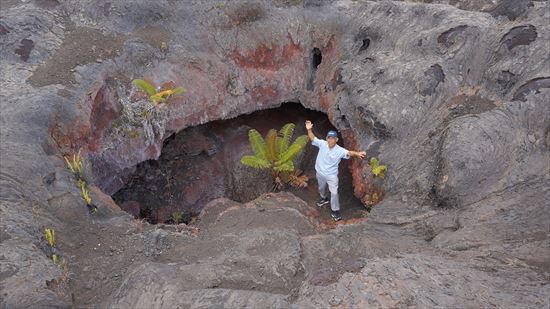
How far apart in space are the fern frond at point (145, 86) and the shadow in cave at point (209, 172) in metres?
2.52

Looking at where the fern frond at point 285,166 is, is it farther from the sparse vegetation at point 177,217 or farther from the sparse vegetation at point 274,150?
the sparse vegetation at point 177,217

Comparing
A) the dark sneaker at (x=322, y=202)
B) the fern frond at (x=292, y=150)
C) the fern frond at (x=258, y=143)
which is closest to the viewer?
the dark sneaker at (x=322, y=202)

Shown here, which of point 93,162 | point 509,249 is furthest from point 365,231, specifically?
point 93,162

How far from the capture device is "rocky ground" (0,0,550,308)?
5.94 metres

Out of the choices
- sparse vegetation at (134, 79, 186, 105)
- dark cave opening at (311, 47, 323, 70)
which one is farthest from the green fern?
dark cave opening at (311, 47, 323, 70)

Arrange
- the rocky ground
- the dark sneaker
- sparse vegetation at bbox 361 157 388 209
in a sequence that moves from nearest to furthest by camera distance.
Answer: the rocky ground → sparse vegetation at bbox 361 157 388 209 → the dark sneaker

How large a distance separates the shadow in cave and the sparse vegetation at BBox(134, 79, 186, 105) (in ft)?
7.17

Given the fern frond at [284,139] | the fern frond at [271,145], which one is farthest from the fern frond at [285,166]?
the fern frond at [284,139]

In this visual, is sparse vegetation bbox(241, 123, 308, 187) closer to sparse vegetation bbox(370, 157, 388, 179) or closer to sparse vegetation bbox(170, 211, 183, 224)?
sparse vegetation bbox(370, 157, 388, 179)

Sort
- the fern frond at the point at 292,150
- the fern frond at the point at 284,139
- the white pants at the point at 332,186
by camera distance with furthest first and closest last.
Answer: the fern frond at the point at 284,139
the fern frond at the point at 292,150
the white pants at the point at 332,186

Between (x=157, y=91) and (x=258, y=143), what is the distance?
120 inches

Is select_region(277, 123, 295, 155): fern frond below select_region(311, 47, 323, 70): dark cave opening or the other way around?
below

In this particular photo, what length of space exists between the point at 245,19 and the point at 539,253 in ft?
31.6

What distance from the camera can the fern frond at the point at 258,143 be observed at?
1090cm
